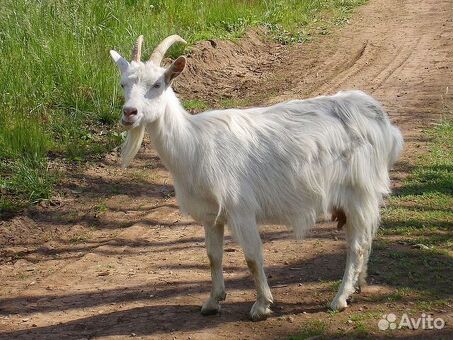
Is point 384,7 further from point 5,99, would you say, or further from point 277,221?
point 277,221

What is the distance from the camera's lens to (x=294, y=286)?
6066 millimetres

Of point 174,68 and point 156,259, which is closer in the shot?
point 174,68

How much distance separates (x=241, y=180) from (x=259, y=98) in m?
5.65

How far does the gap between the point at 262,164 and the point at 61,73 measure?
16.1 feet

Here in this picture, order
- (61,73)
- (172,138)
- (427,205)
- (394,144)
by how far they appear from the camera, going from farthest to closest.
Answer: (61,73) → (427,205) → (394,144) → (172,138)

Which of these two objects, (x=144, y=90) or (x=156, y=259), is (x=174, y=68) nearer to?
(x=144, y=90)

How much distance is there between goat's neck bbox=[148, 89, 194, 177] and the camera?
5.58 meters

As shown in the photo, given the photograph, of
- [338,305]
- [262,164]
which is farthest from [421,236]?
[262,164]

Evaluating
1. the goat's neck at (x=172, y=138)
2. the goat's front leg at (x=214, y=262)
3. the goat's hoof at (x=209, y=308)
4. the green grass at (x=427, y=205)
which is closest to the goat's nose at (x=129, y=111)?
the goat's neck at (x=172, y=138)

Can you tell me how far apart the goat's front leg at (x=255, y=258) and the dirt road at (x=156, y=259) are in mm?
92

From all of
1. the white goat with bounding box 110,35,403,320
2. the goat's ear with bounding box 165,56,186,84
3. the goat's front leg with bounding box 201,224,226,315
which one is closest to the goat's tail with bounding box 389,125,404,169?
the white goat with bounding box 110,35,403,320

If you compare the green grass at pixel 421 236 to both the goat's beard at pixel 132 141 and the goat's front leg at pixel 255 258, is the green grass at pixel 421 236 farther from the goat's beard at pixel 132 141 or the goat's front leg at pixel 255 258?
the goat's beard at pixel 132 141

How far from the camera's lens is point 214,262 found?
5730mm

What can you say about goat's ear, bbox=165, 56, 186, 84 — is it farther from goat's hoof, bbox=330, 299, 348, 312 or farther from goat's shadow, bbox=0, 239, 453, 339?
goat's hoof, bbox=330, 299, 348, 312
